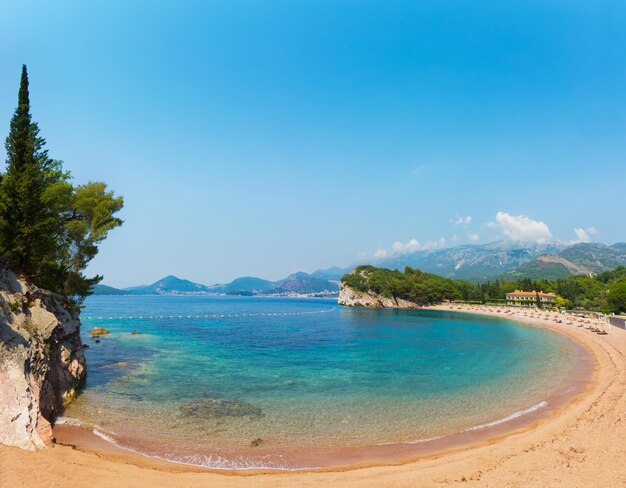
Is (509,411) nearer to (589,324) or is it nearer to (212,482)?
(212,482)

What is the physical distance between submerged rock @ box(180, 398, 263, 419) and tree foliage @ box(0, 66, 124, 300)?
1360 centimetres

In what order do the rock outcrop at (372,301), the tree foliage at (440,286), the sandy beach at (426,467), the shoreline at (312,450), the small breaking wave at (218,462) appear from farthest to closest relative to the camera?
the rock outcrop at (372,301)
the tree foliage at (440,286)
the shoreline at (312,450)
the small breaking wave at (218,462)
the sandy beach at (426,467)

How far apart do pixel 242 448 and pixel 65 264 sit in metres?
21.8

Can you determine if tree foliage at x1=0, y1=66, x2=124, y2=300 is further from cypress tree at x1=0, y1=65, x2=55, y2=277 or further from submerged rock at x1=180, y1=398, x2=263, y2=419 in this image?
submerged rock at x1=180, y1=398, x2=263, y2=419

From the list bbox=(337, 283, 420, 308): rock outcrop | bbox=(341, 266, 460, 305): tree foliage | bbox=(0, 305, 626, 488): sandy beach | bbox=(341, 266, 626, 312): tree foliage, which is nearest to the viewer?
bbox=(0, 305, 626, 488): sandy beach

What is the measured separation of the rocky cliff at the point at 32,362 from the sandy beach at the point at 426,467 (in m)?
1.15

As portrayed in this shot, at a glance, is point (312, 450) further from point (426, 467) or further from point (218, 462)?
point (426, 467)

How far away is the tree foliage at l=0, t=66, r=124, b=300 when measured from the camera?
19500 millimetres

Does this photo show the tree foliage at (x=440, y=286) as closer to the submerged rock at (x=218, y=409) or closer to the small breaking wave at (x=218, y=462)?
the submerged rock at (x=218, y=409)

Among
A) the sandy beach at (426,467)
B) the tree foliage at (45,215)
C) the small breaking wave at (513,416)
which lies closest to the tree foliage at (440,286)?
the small breaking wave at (513,416)

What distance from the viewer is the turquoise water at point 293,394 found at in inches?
620

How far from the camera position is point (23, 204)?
19.6 meters

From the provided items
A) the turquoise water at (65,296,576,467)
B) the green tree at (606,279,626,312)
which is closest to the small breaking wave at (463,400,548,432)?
the turquoise water at (65,296,576,467)

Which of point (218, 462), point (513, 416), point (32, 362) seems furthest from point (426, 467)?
point (32, 362)
